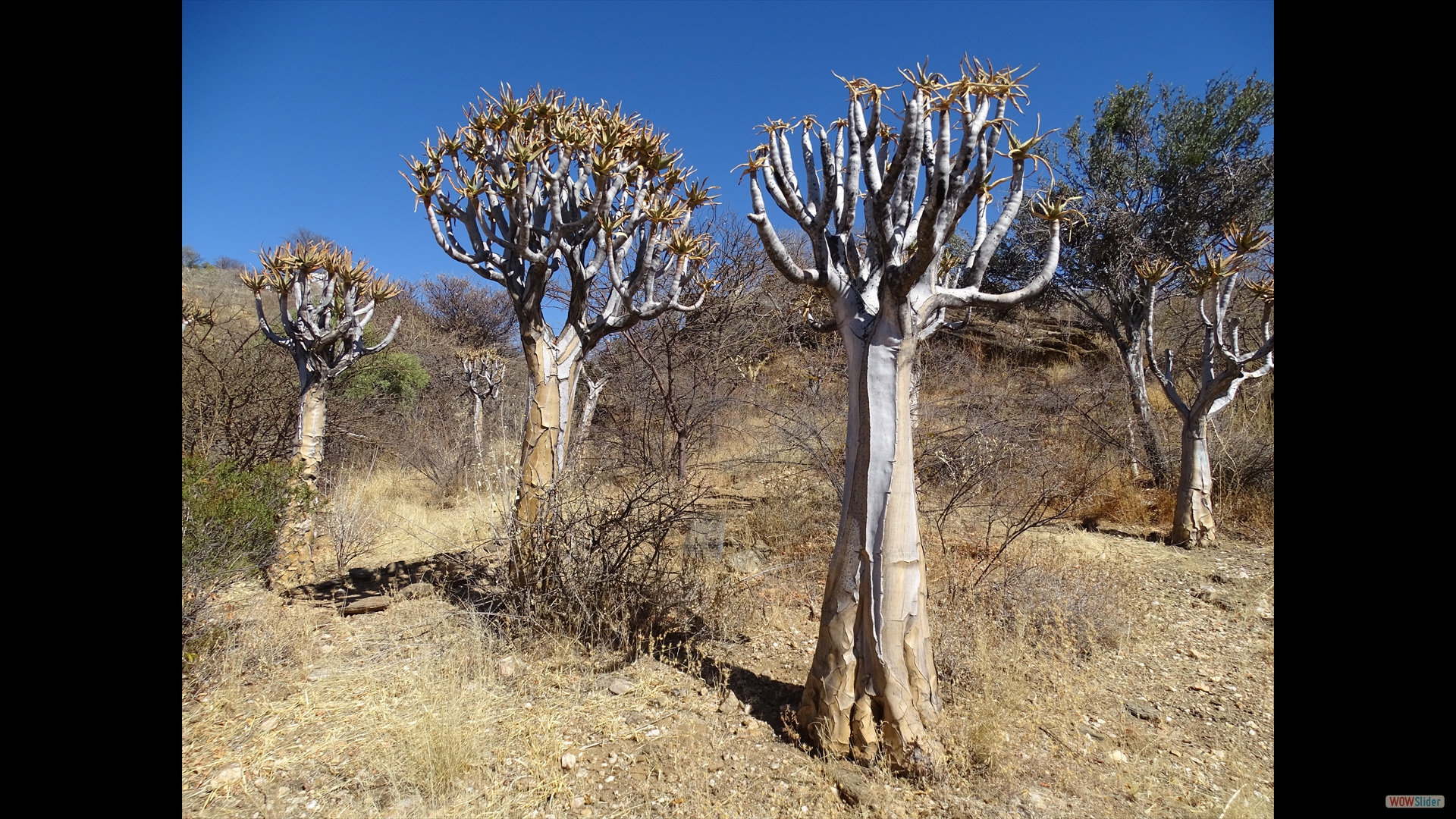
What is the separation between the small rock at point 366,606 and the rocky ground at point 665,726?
135mm

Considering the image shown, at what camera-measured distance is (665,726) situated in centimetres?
352

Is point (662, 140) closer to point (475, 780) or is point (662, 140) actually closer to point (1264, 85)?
point (475, 780)

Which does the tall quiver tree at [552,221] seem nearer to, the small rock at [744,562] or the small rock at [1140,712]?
the small rock at [744,562]

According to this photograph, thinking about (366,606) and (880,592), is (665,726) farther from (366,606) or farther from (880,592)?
(366,606)

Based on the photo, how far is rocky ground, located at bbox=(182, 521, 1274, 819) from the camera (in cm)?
293

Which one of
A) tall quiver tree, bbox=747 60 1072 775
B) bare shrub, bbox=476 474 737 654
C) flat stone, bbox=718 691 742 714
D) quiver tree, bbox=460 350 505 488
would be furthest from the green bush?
tall quiver tree, bbox=747 60 1072 775

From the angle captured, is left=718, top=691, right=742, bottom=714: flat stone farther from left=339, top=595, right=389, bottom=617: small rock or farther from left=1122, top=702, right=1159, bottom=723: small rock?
left=339, top=595, right=389, bottom=617: small rock

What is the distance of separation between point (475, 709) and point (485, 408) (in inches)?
419

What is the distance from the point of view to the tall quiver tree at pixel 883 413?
2.98 meters

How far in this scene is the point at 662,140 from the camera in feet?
17.6

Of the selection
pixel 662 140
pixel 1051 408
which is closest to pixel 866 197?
pixel 662 140

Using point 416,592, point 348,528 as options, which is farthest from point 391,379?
point 416,592

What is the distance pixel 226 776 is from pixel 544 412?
114 inches
